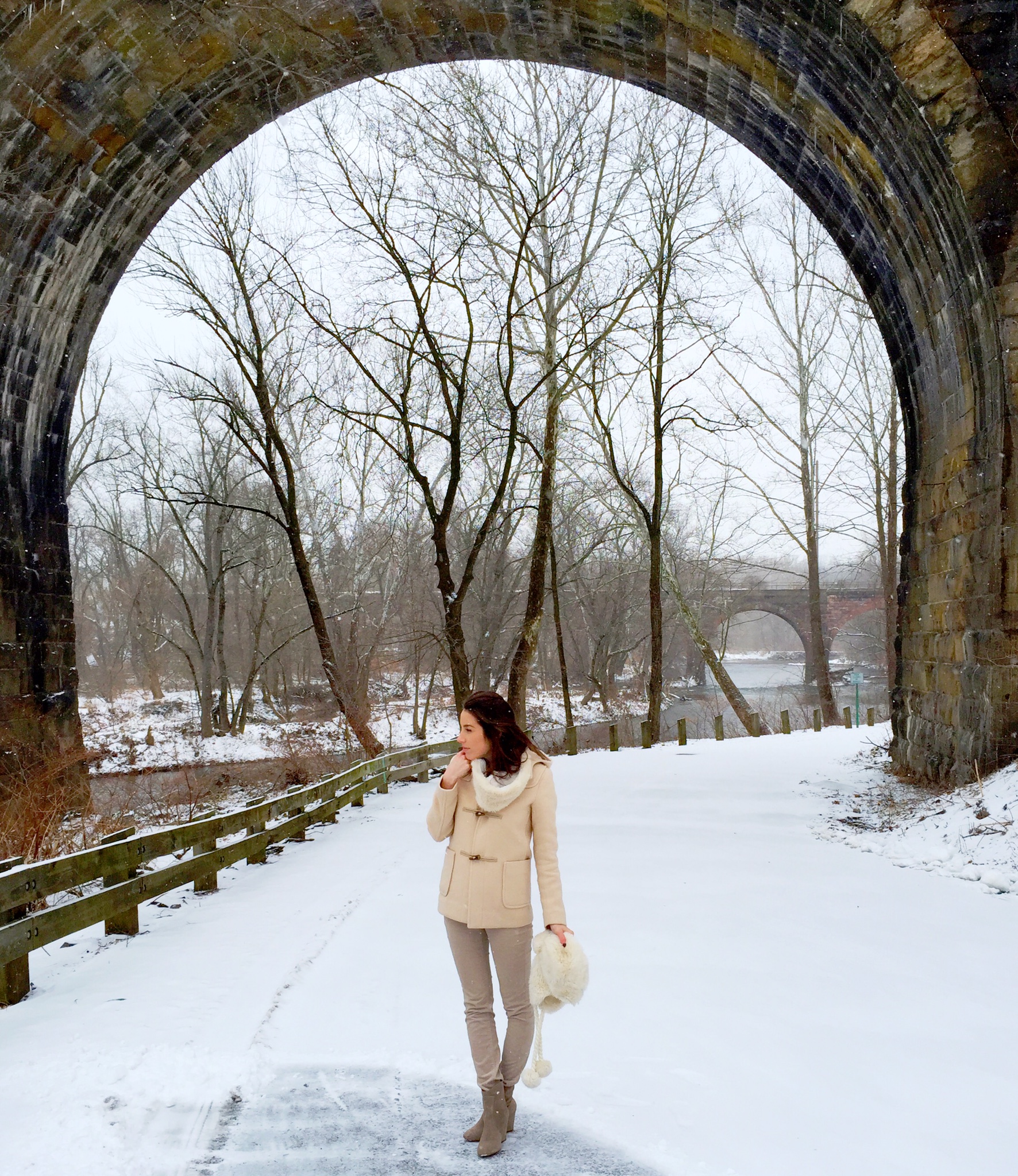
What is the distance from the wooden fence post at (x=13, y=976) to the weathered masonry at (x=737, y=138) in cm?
689

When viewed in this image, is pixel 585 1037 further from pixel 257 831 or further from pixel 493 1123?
pixel 257 831

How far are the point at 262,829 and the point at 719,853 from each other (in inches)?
178

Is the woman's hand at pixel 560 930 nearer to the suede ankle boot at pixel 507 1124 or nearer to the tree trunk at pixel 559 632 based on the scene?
the suede ankle boot at pixel 507 1124

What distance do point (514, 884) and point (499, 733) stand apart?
566 millimetres

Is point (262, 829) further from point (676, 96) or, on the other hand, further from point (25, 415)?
point (676, 96)

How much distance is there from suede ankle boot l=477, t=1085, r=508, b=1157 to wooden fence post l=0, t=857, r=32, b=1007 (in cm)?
304

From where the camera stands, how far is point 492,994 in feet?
11.7

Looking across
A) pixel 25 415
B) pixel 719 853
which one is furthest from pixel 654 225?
pixel 719 853

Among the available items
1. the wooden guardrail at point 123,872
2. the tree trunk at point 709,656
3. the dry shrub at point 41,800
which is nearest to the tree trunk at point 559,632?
the tree trunk at point 709,656

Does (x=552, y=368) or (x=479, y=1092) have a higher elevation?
(x=552, y=368)

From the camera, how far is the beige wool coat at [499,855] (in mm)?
3516

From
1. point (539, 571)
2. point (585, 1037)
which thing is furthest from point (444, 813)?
point (539, 571)

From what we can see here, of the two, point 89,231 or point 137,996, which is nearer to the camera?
point 137,996

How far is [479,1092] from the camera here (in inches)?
158
